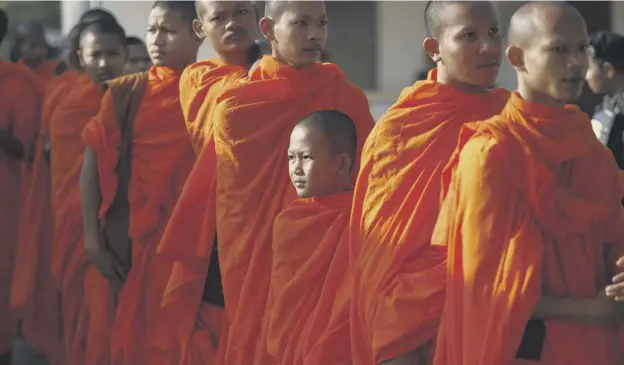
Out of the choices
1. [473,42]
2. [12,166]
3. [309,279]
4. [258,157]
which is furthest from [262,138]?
[12,166]

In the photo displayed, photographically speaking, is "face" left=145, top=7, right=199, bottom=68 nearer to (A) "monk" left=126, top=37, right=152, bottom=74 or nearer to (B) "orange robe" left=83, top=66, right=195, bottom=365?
(B) "orange robe" left=83, top=66, right=195, bottom=365

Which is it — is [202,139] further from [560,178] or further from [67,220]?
[560,178]

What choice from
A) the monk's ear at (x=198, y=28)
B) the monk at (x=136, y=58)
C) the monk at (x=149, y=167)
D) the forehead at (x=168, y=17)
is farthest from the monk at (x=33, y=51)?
the monk's ear at (x=198, y=28)

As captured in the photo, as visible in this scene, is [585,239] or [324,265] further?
[324,265]

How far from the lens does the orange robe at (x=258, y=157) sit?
16.9ft

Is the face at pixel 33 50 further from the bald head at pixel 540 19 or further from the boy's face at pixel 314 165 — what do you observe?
the bald head at pixel 540 19

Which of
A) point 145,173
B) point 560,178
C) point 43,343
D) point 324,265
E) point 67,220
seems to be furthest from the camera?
point 43,343

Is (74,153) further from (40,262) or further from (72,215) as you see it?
(40,262)

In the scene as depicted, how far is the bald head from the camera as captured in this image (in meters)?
3.88

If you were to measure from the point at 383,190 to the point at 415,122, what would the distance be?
8.8 inches

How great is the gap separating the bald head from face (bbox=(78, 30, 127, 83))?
3.33 meters

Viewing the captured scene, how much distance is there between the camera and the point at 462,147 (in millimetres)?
4055

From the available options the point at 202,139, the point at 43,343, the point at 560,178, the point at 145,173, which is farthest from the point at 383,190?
the point at 43,343

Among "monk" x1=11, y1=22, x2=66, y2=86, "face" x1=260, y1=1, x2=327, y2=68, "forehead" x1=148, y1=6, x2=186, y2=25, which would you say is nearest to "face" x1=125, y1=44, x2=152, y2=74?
"monk" x1=11, y1=22, x2=66, y2=86
